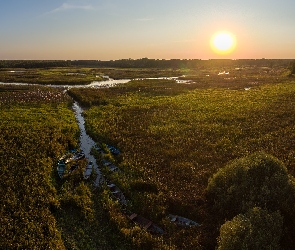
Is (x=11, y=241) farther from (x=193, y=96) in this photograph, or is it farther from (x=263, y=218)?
(x=193, y=96)

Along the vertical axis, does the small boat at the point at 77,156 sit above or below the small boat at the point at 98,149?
above

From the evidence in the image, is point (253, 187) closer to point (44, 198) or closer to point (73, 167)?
point (44, 198)

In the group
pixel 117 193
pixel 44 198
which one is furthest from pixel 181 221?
pixel 44 198

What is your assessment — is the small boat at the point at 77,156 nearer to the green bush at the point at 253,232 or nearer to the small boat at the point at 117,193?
the small boat at the point at 117,193

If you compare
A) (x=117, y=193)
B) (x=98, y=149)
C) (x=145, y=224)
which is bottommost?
(x=145, y=224)

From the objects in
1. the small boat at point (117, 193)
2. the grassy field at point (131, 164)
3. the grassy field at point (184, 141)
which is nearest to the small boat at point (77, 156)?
the grassy field at point (131, 164)

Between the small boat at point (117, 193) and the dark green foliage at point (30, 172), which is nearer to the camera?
the dark green foliage at point (30, 172)

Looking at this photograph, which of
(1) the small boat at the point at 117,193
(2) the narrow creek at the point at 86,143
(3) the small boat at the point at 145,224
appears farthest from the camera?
(2) the narrow creek at the point at 86,143
